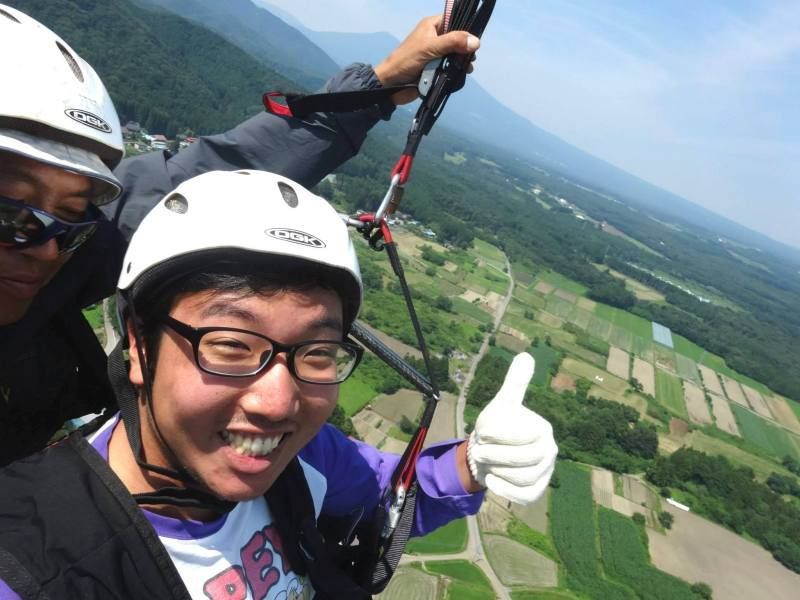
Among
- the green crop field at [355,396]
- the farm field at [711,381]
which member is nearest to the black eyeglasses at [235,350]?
the green crop field at [355,396]

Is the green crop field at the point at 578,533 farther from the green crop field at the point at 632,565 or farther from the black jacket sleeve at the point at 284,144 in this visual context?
the black jacket sleeve at the point at 284,144

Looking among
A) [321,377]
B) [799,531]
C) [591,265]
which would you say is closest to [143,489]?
[321,377]

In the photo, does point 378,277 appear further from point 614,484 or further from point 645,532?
point 645,532

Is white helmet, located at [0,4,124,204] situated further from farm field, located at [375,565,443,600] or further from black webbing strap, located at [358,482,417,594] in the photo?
farm field, located at [375,565,443,600]

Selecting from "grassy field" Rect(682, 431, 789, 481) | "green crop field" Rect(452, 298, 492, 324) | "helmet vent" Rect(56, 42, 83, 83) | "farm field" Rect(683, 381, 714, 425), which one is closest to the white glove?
"helmet vent" Rect(56, 42, 83, 83)

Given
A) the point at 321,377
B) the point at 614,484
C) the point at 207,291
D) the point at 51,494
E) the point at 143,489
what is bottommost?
the point at 614,484
